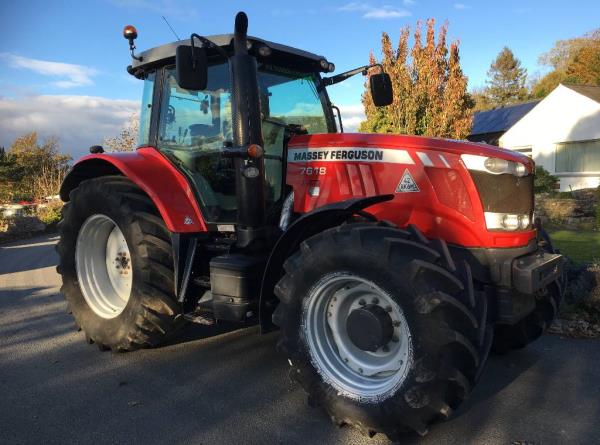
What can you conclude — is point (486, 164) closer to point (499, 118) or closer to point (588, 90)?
point (588, 90)

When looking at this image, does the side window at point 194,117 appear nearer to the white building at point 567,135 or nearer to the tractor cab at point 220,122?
the tractor cab at point 220,122

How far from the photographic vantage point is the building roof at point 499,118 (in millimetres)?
26644

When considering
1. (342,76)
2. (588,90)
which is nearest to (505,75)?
(588,90)

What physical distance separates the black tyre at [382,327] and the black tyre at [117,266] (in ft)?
4.22

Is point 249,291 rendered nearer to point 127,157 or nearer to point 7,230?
point 127,157

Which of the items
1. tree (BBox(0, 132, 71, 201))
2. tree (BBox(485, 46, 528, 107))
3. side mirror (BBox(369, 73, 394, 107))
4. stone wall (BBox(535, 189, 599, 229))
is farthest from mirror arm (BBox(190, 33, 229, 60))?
tree (BBox(485, 46, 528, 107))

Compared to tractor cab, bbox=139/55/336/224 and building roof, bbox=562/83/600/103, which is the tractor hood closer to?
tractor cab, bbox=139/55/336/224

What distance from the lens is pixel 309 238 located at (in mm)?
3141

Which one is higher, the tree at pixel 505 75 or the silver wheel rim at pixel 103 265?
the tree at pixel 505 75

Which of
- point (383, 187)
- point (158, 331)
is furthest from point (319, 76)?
point (158, 331)

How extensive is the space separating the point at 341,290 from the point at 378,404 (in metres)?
0.69

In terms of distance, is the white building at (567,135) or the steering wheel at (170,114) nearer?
the steering wheel at (170,114)

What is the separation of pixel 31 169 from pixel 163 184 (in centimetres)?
2689

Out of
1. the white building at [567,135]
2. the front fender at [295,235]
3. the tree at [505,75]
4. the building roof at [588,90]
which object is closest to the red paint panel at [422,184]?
the front fender at [295,235]
